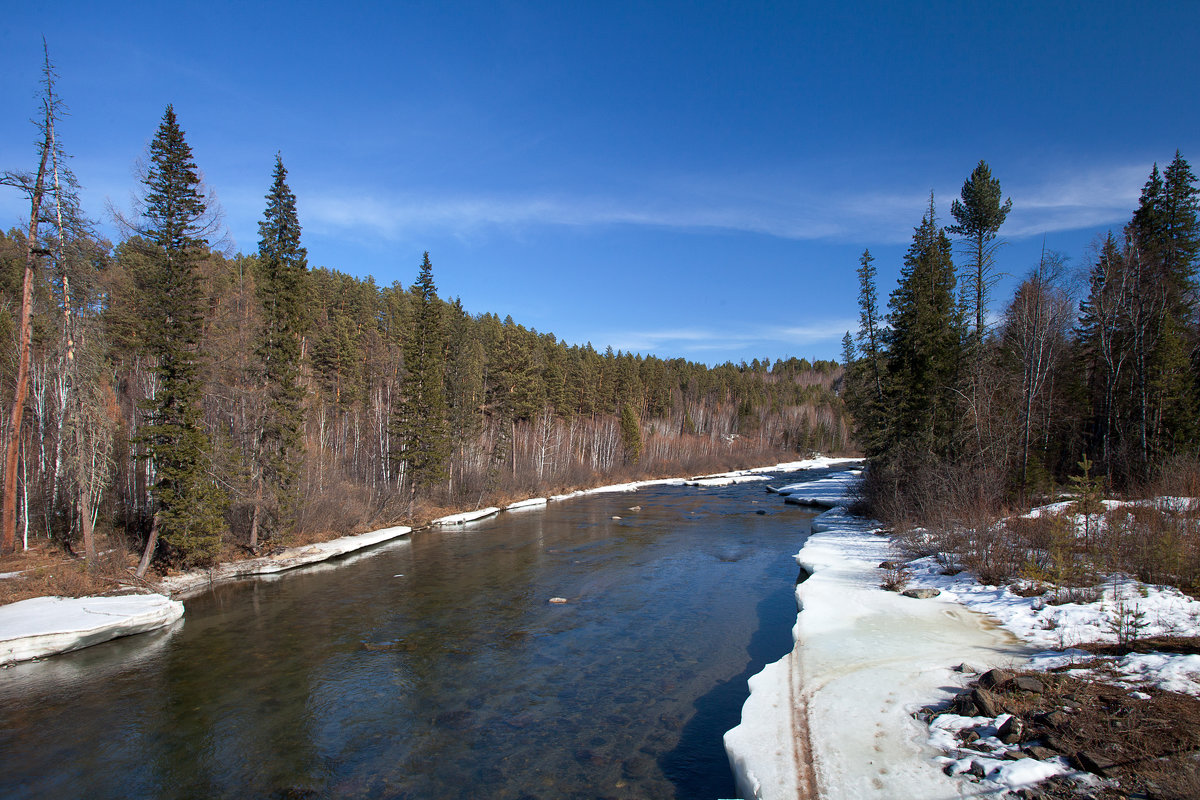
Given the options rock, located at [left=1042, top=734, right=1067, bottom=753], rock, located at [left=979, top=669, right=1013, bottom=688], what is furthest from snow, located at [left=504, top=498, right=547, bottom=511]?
rock, located at [left=1042, top=734, right=1067, bottom=753]

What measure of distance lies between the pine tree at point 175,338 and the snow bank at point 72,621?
3261mm

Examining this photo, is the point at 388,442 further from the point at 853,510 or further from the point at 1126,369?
the point at 1126,369

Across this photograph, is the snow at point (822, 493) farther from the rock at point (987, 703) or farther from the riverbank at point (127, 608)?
the rock at point (987, 703)

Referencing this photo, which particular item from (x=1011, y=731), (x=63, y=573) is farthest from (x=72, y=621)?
(x=1011, y=731)

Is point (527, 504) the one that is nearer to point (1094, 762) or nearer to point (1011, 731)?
point (1011, 731)

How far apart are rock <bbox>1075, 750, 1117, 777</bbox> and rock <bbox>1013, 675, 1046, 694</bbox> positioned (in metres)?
1.51

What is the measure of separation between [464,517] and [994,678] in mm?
29568

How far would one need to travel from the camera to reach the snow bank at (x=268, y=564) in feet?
58.7

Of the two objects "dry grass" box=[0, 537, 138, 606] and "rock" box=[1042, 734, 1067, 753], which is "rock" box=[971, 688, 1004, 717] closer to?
"rock" box=[1042, 734, 1067, 753]

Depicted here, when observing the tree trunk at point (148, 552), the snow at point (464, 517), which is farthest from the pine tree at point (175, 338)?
the snow at point (464, 517)

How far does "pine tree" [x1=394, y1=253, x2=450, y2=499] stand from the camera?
33.8 metres

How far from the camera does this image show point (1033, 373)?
21938 millimetres

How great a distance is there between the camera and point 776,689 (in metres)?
8.65

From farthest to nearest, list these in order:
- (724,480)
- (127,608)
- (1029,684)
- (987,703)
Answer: (724,480) < (127,608) < (1029,684) < (987,703)
